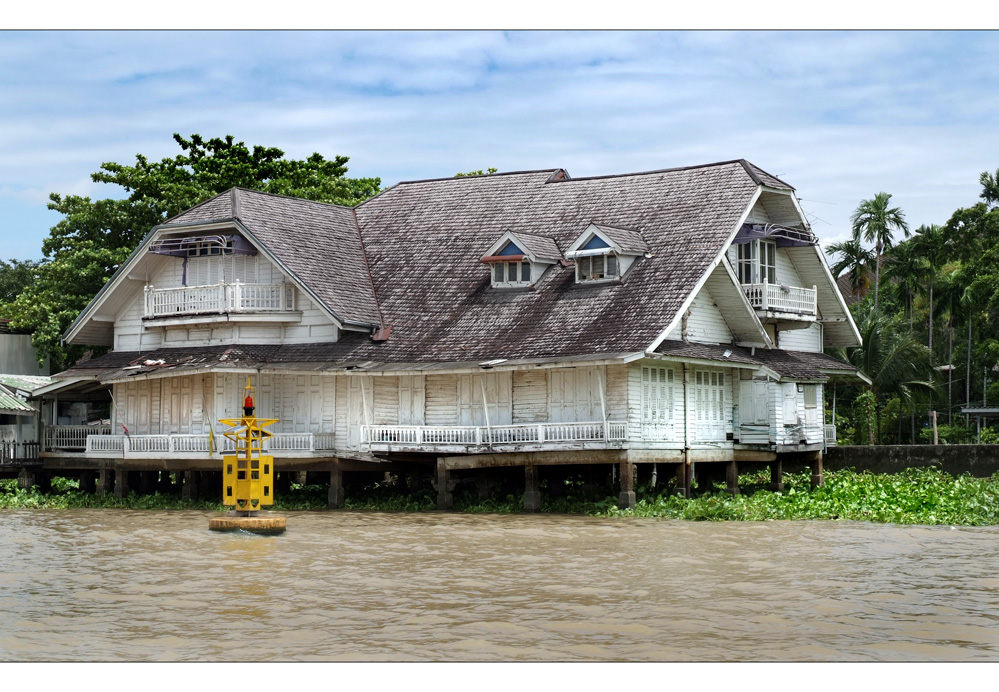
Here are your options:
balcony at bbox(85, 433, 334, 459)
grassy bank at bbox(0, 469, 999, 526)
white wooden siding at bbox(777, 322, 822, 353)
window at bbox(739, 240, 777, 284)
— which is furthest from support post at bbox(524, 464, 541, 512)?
white wooden siding at bbox(777, 322, 822, 353)

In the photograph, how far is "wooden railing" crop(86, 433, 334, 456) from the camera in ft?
111

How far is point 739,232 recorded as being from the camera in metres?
34.8

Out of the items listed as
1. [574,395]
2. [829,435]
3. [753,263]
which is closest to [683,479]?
[574,395]

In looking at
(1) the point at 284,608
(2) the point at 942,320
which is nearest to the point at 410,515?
(1) the point at 284,608

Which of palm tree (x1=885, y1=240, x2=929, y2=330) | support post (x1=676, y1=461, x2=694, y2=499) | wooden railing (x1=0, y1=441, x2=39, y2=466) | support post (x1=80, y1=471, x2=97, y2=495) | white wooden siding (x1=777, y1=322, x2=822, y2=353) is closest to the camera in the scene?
support post (x1=676, y1=461, x2=694, y2=499)

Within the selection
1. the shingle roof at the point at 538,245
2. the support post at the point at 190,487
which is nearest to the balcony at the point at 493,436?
the shingle roof at the point at 538,245

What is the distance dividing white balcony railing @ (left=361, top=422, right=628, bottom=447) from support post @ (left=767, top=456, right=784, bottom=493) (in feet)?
22.5

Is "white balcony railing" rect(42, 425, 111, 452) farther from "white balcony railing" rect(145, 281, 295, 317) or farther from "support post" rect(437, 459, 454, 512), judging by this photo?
"support post" rect(437, 459, 454, 512)

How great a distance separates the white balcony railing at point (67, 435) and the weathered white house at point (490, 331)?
3.2 inches

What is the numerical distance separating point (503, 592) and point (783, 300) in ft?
59.7

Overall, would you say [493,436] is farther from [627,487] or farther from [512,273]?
[512,273]

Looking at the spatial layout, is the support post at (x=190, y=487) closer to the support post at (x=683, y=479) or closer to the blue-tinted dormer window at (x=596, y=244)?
the blue-tinted dormer window at (x=596, y=244)

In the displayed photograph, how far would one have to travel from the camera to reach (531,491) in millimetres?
31750

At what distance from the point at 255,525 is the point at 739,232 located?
1475 centimetres
